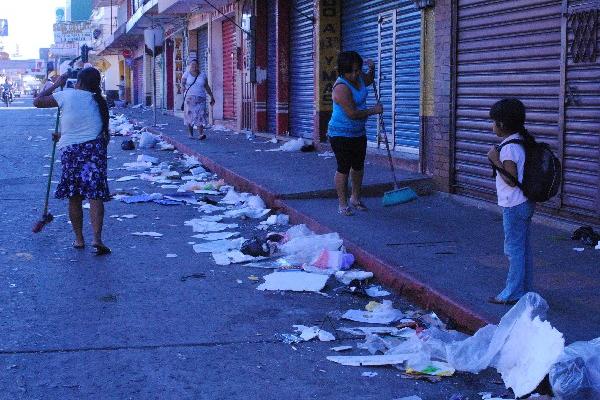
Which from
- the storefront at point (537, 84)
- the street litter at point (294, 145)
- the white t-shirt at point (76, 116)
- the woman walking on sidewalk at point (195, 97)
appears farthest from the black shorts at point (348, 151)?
the woman walking on sidewalk at point (195, 97)

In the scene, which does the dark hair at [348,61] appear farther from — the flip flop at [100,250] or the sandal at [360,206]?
the flip flop at [100,250]

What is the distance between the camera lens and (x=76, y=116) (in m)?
7.68

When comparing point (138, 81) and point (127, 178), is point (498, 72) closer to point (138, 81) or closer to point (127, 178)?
point (127, 178)

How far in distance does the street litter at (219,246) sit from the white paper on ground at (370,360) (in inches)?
128

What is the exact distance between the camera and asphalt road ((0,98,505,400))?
4246mm

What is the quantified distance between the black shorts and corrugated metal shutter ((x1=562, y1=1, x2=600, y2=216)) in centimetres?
202

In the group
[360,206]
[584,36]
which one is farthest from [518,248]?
[360,206]

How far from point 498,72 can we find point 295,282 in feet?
12.3

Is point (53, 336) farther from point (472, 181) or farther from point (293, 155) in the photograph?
point (293, 155)

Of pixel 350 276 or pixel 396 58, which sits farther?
pixel 396 58

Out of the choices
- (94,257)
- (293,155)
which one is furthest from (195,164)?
(94,257)

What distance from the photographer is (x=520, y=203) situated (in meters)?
5.02

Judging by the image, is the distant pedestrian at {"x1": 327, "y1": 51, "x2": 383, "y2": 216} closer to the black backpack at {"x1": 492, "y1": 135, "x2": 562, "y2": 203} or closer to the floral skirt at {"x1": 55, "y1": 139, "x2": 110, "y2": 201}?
the floral skirt at {"x1": 55, "y1": 139, "x2": 110, "y2": 201}

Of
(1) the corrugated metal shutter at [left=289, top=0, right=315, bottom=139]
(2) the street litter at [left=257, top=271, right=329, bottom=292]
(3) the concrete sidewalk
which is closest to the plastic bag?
(3) the concrete sidewalk
